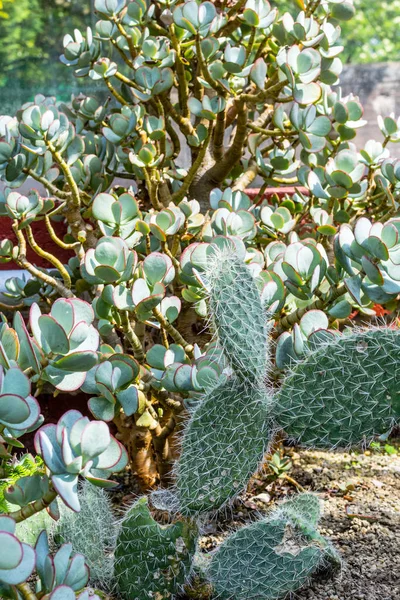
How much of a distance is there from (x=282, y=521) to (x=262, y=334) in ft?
1.43

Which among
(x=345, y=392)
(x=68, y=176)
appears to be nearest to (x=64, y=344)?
(x=345, y=392)

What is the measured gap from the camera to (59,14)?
10.7 feet

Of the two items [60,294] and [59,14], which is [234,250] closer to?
[60,294]

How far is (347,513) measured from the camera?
2.04 meters

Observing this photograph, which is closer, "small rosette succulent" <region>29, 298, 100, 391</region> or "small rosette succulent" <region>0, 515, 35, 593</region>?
"small rosette succulent" <region>0, 515, 35, 593</region>

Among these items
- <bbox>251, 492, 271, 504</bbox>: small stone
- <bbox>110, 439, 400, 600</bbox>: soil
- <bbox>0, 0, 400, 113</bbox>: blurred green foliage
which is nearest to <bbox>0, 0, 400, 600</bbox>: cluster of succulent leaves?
<bbox>110, 439, 400, 600</bbox>: soil

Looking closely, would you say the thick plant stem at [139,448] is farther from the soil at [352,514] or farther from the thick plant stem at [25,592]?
the thick plant stem at [25,592]

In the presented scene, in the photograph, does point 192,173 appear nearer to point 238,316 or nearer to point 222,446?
point 238,316

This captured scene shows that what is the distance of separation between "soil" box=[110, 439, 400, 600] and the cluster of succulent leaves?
0.51 ft

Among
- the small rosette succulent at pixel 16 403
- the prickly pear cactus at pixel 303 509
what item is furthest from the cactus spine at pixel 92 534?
the small rosette succulent at pixel 16 403

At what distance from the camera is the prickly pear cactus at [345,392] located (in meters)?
1.38

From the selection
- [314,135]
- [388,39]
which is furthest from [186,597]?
[388,39]

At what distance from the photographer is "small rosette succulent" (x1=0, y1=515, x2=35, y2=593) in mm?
913

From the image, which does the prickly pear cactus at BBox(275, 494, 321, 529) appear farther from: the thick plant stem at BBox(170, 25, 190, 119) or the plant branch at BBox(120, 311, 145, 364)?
the thick plant stem at BBox(170, 25, 190, 119)
